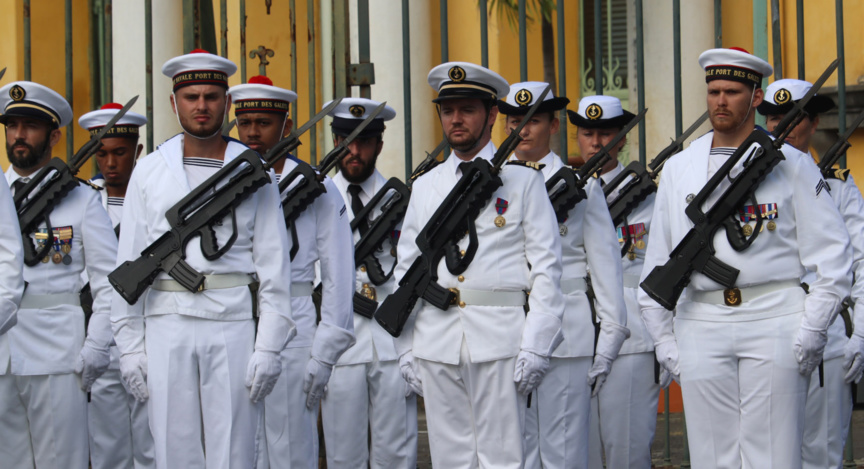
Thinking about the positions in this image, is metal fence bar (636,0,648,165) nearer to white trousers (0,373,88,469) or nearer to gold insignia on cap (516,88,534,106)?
gold insignia on cap (516,88,534,106)

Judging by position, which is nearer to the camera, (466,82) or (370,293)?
(466,82)

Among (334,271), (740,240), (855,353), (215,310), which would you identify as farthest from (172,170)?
(855,353)

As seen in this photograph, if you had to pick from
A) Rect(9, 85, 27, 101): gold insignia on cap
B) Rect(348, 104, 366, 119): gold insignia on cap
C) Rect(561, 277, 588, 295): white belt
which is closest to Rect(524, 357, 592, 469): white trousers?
Rect(561, 277, 588, 295): white belt

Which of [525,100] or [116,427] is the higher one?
[525,100]

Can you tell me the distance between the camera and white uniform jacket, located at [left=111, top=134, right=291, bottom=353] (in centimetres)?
531

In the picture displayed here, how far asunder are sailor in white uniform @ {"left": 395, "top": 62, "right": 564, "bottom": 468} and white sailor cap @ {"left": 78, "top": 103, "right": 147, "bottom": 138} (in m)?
2.36

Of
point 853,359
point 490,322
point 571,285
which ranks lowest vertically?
point 853,359

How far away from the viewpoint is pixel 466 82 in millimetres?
5781

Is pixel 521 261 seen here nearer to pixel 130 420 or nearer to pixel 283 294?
pixel 283 294

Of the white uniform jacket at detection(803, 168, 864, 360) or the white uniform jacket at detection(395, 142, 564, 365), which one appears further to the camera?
the white uniform jacket at detection(803, 168, 864, 360)

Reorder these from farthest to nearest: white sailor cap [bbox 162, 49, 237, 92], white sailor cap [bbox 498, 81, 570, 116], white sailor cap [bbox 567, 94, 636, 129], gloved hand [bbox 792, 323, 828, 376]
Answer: white sailor cap [bbox 567, 94, 636, 129], white sailor cap [bbox 498, 81, 570, 116], white sailor cap [bbox 162, 49, 237, 92], gloved hand [bbox 792, 323, 828, 376]

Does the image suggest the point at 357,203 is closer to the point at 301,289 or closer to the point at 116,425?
the point at 301,289

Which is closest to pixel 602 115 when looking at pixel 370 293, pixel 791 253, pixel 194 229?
pixel 370 293

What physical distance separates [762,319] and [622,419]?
1685 millimetres
